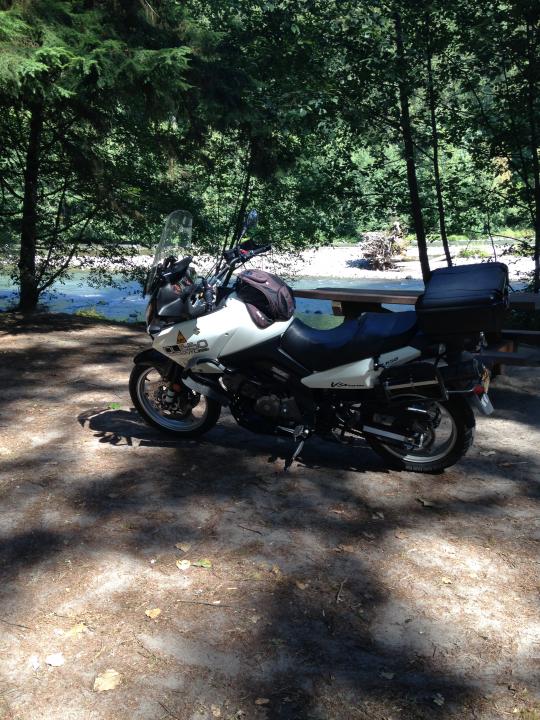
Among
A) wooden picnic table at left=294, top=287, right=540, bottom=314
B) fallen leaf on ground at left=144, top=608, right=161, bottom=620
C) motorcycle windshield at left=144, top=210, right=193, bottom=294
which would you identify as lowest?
fallen leaf on ground at left=144, top=608, right=161, bottom=620

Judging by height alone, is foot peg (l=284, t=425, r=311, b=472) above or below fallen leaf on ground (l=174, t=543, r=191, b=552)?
above

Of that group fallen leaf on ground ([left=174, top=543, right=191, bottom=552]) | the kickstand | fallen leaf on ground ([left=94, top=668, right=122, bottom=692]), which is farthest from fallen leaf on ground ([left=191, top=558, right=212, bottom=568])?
the kickstand

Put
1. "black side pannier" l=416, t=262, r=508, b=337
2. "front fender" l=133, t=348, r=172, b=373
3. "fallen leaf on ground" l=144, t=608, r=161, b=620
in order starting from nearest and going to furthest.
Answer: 1. "fallen leaf on ground" l=144, t=608, r=161, b=620
2. "black side pannier" l=416, t=262, r=508, b=337
3. "front fender" l=133, t=348, r=172, b=373

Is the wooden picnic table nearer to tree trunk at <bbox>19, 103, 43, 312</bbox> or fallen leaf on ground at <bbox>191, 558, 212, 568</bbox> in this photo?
fallen leaf on ground at <bbox>191, 558, 212, 568</bbox>

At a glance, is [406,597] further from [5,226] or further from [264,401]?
[5,226]

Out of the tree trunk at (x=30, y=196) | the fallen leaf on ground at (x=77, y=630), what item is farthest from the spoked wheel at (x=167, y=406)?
the tree trunk at (x=30, y=196)

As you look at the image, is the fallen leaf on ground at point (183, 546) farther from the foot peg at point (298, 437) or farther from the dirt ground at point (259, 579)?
the foot peg at point (298, 437)

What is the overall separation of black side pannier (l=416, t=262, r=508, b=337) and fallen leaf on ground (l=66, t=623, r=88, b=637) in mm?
2319

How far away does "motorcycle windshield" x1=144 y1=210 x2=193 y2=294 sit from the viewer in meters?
4.52

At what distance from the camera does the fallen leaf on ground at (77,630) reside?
268cm

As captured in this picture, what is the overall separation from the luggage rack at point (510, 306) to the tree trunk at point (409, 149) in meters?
2.37

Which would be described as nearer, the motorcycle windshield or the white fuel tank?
the white fuel tank

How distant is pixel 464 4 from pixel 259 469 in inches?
316

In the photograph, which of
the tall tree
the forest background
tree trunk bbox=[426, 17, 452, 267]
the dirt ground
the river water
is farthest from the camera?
the river water
